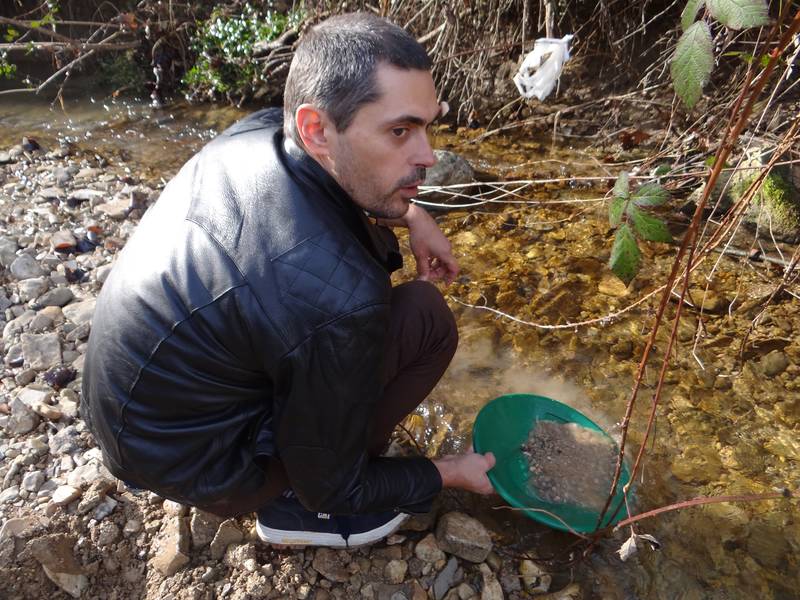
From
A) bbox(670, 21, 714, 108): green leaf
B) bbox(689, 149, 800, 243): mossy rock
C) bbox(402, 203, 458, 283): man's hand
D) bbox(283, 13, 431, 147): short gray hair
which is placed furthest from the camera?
Result: bbox(689, 149, 800, 243): mossy rock

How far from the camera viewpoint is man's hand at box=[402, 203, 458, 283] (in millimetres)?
2035

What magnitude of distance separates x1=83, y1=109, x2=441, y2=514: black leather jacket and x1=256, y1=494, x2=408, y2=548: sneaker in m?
0.24

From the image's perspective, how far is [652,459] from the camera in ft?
6.63

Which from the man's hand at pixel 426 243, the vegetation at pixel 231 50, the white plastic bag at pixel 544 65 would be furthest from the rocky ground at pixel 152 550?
the vegetation at pixel 231 50

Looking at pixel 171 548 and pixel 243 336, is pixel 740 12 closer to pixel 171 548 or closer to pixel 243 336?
pixel 243 336

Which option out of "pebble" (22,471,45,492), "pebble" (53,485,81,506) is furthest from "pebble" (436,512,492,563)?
"pebble" (22,471,45,492)

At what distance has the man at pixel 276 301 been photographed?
3.72 ft

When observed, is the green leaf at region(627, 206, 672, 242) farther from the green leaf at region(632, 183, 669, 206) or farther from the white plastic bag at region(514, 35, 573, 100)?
the white plastic bag at region(514, 35, 573, 100)

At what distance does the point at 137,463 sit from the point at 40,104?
216 inches

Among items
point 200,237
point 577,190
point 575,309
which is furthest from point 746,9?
point 577,190

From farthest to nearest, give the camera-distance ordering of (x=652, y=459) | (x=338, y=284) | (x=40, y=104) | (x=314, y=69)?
(x=40, y=104), (x=652, y=459), (x=314, y=69), (x=338, y=284)

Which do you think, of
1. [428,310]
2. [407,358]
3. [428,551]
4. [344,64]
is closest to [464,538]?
[428,551]

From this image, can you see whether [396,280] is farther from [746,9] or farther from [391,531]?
[746,9]

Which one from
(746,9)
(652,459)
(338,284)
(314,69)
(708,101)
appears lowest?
(652,459)
